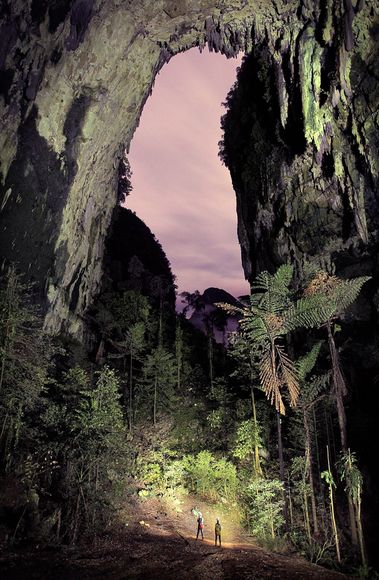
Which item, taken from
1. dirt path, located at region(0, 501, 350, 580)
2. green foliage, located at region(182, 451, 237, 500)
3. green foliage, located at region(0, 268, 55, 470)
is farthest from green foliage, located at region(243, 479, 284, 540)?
green foliage, located at region(0, 268, 55, 470)

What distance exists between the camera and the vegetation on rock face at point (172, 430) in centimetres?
1238

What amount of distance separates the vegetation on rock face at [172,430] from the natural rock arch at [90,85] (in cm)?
574

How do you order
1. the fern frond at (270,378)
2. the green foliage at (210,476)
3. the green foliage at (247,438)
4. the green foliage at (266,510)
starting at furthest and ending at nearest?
the green foliage at (210,476) < the green foliage at (247,438) < the green foliage at (266,510) < the fern frond at (270,378)

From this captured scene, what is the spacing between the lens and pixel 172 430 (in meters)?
31.0

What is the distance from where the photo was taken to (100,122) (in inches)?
1112

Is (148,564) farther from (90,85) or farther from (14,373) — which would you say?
(90,85)

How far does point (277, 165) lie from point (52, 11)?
61.4 feet

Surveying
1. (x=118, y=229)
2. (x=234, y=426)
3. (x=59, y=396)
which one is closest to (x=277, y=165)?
(x=234, y=426)

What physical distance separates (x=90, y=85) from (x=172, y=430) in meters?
27.1

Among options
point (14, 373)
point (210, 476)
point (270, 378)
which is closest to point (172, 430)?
point (210, 476)

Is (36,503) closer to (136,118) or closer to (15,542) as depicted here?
(15,542)

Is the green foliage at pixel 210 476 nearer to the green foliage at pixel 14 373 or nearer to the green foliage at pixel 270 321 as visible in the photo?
the green foliage at pixel 14 373

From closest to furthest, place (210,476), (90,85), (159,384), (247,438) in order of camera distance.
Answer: (247,438), (210,476), (90,85), (159,384)

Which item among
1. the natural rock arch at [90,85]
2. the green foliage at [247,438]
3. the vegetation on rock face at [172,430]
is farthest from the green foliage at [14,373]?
the green foliage at [247,438]
